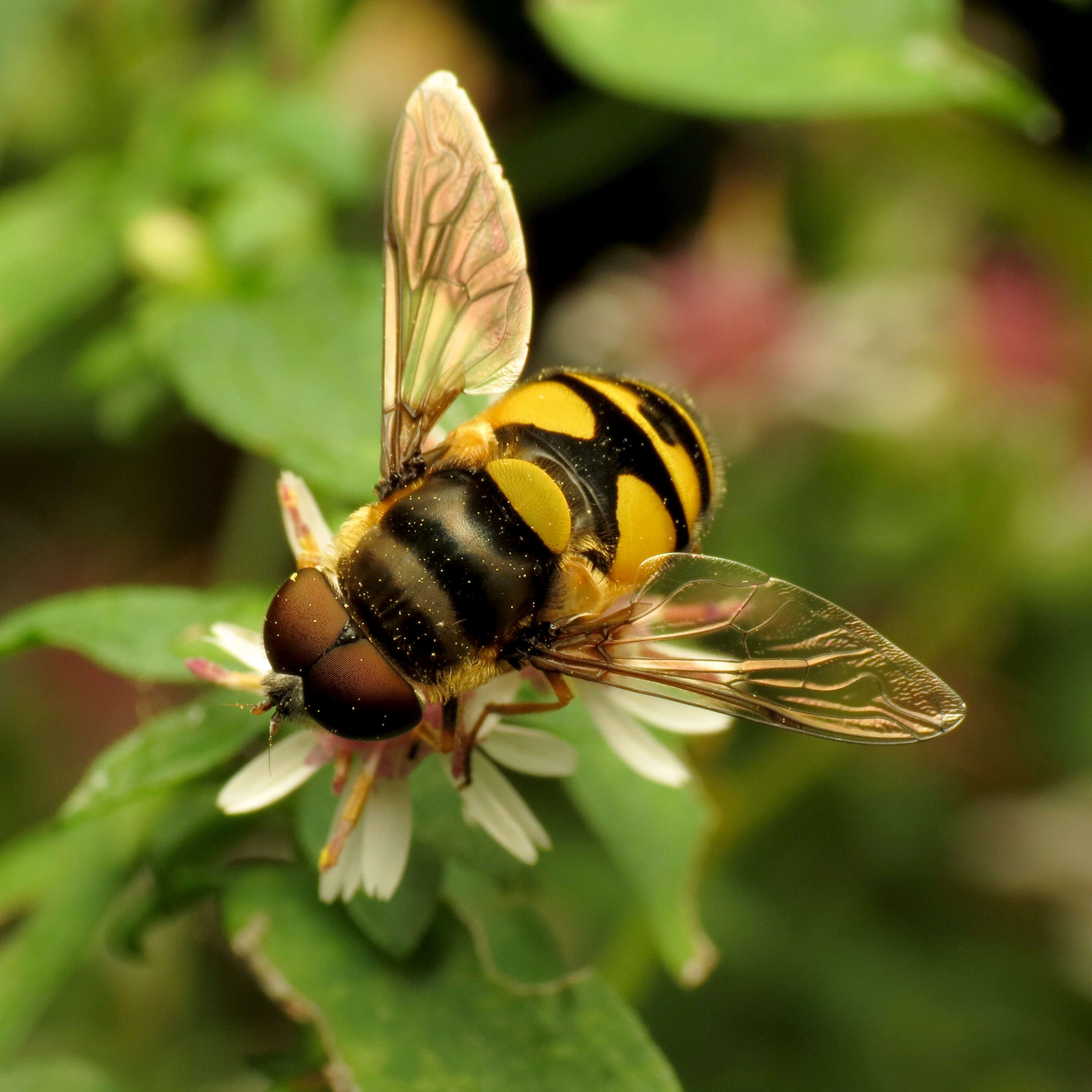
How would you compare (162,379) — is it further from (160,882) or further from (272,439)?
(160,882)

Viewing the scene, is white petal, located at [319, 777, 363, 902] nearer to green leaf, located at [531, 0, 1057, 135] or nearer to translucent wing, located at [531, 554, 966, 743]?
translucent wing, located at [531, 554, 966, 743]

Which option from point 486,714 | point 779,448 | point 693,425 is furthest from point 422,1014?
point 779,448

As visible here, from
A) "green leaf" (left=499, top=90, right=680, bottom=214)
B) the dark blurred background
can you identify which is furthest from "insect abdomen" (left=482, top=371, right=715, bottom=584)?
"green leaf" (left=499, top=90, right=680, bottom=214)

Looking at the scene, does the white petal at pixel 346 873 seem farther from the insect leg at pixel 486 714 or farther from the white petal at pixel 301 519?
the white petal at pixel 301 519

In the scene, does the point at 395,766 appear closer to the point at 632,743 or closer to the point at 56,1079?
the point at 632,743

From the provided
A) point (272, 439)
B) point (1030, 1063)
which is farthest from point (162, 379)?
point (1030, 1063)
